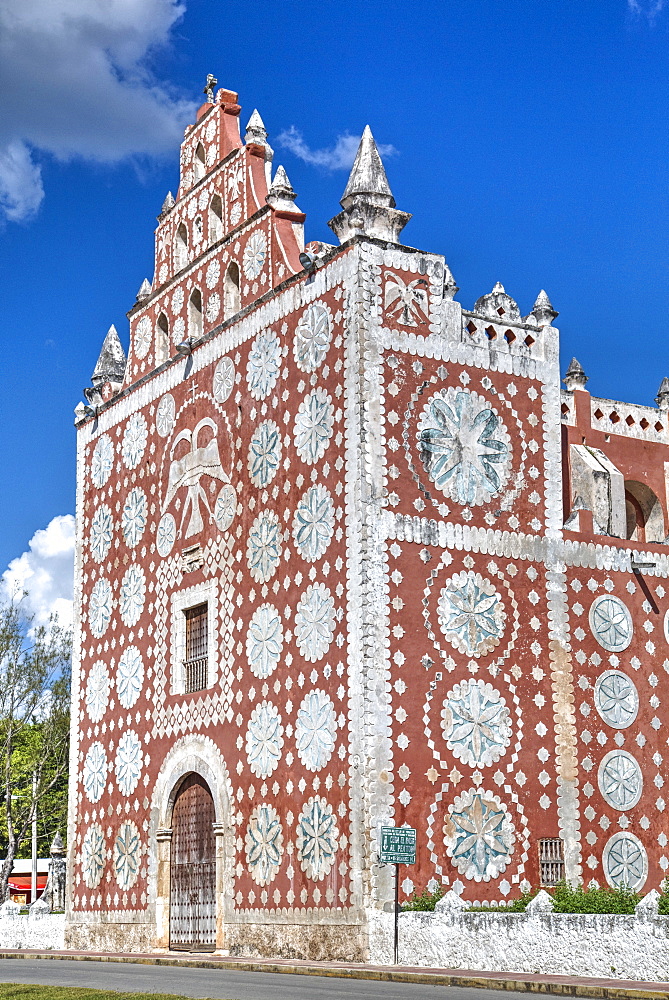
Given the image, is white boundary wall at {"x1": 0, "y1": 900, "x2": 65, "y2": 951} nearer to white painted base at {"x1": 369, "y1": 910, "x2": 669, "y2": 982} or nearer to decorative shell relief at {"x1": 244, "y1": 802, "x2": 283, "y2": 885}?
decorative shell relief at {"x1": 244, "y1": 802, "x2": 283, "y2": 885}

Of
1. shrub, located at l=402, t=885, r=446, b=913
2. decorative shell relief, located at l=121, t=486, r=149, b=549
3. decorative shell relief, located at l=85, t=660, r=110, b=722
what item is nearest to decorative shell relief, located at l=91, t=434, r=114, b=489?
decorative shell relief, located at l=121, t=486, r=149, b=549

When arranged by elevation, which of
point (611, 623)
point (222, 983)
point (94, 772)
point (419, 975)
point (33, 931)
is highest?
point (611, 623)

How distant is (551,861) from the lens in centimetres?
2212

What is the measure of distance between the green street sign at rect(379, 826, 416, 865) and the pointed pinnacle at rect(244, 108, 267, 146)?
1414cm

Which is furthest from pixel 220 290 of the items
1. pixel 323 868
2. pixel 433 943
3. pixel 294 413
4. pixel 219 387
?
pixel 433 943

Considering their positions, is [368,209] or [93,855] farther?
[93,855]

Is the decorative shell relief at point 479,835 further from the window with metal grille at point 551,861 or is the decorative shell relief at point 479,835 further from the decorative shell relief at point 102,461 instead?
the decorative shell relief at point 102,461

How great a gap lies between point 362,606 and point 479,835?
12.9 ft

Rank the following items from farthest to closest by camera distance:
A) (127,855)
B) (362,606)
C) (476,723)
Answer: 1. (127,855)
2. (476,723)
3. (362,606)

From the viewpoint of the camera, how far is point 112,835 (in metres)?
28.3

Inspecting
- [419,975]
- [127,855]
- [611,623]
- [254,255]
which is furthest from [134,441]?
[419,975]

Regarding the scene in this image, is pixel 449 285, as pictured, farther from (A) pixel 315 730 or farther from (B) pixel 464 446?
(A) pixel 315 730

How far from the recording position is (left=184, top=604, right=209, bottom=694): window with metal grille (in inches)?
1029

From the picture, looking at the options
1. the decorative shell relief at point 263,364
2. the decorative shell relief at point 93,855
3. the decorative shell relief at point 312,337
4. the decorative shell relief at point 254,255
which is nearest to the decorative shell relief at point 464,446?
the decorative shell relief at point 312,337
